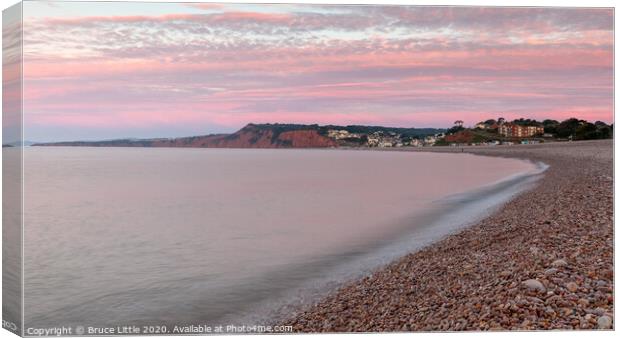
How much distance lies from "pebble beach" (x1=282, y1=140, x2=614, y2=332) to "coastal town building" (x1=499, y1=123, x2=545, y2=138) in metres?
3.42

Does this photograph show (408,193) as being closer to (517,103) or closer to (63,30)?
(517,103)

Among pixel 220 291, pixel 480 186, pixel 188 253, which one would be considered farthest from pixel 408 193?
pixel 220 291

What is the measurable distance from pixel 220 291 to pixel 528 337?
198 inches

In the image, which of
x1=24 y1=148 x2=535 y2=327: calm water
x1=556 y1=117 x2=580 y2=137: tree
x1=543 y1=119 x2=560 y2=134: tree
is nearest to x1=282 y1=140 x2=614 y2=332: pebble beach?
x1=24 y1=148 x2=535 y2=327: calm water

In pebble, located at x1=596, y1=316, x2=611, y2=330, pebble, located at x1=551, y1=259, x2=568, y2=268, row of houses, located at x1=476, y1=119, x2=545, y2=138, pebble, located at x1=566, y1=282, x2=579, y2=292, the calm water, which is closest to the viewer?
pebble, located at x1=596, y1=316, x2=611, y2=330

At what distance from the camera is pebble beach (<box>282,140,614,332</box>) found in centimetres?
577

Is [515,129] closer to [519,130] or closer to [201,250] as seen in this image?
[519,130]

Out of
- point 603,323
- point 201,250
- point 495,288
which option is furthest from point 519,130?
point 603,323

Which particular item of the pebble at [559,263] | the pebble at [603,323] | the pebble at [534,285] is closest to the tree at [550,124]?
the pebble at [559,263]

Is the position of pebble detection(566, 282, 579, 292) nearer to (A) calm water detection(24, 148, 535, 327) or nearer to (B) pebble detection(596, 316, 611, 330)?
(B) pebble detection(596, 316, 611, 330)

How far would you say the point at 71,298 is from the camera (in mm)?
8641

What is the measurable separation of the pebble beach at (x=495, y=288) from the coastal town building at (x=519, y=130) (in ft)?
11.2

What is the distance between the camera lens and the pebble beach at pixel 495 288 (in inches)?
227

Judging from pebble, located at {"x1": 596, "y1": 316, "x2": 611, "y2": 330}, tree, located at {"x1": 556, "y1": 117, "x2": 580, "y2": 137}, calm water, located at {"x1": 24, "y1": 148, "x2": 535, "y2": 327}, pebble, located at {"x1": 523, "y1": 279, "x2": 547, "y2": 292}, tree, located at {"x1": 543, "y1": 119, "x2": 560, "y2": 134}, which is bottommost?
calm water, located at {"x1": 24, "y1": 148, "x2": 535, "y2": 327}
